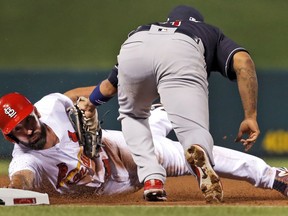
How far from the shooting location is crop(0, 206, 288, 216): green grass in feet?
18.5

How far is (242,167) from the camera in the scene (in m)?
7.22

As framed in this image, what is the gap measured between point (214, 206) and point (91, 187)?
170 cm

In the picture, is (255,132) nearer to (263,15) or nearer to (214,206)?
(214,206)

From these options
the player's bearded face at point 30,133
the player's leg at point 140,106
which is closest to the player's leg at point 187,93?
the player's leg at point 140,106

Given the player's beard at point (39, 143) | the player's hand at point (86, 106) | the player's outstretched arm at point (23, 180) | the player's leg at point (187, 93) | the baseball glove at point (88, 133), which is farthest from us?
the baseball glove at point (88, 133)

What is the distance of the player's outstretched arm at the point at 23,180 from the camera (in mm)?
6855

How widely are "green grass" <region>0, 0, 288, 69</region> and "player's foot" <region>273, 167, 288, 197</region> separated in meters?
9.54

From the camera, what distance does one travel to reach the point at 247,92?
20.8 ft

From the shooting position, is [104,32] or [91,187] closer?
[91,187]

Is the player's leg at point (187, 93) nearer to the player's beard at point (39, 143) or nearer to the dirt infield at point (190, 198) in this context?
the dirt infield at point (190, 198)

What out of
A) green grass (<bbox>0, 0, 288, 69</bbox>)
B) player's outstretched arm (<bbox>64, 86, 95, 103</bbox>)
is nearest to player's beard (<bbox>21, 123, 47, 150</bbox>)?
player's outstretched arm (<bbox>64, 86, 95, 103</bbox>)

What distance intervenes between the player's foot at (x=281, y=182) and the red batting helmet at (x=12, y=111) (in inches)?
72.0

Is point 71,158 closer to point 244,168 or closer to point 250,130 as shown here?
point 244,168

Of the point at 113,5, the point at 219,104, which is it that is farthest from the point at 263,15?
the point at 219,104
